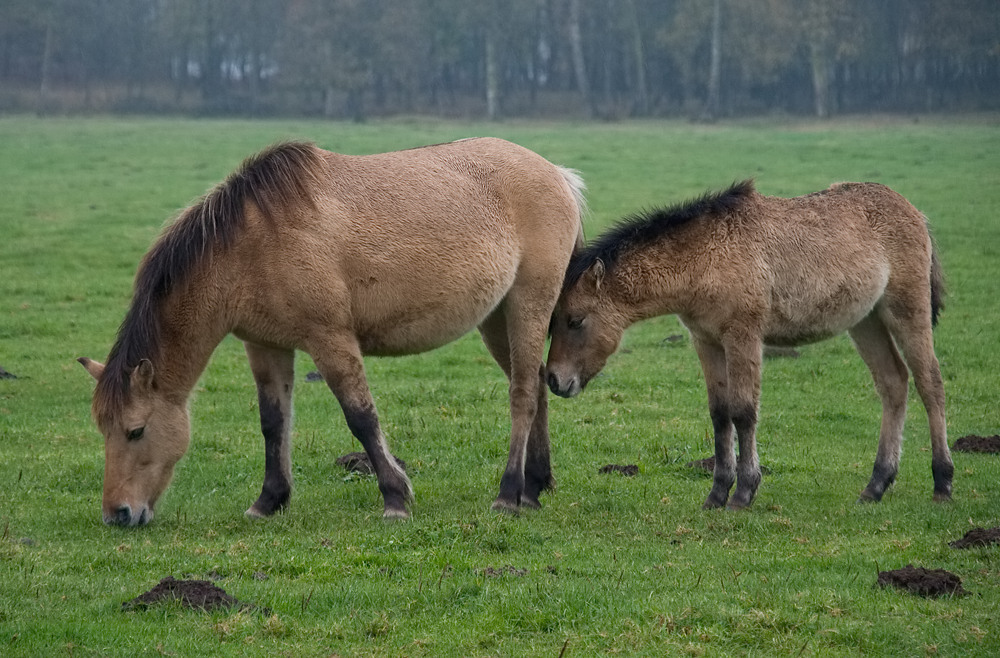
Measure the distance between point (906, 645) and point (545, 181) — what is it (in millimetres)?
4331

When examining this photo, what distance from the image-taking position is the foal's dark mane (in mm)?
7164

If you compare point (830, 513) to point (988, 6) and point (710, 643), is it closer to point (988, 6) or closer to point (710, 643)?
point (710, 643)

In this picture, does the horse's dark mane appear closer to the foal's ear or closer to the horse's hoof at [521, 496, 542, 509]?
the foal's ear

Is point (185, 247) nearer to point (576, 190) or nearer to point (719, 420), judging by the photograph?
point (576, 190)

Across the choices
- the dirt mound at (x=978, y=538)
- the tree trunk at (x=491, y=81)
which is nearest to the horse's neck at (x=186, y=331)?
the dirt mound at (x=978, y=538)

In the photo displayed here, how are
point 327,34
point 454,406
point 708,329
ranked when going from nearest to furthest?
point 708,329 < point 454,406 < point 327,34

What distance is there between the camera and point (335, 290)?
732 cm

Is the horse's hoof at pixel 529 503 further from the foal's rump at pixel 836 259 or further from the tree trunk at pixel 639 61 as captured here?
the tree trunk at pixel 639 61

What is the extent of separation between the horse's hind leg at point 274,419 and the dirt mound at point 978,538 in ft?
14.3

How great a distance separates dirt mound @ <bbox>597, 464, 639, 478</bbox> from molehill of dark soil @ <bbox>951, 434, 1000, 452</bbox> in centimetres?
283

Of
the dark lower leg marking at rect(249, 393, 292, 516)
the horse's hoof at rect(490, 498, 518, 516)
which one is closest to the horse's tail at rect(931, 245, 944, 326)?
the horse's hoof at rect(490, 498, 518, 516)

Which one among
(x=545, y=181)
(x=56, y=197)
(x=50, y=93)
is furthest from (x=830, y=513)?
(x=50, y=93)

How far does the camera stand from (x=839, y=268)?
800cm

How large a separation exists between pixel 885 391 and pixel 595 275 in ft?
7.86
